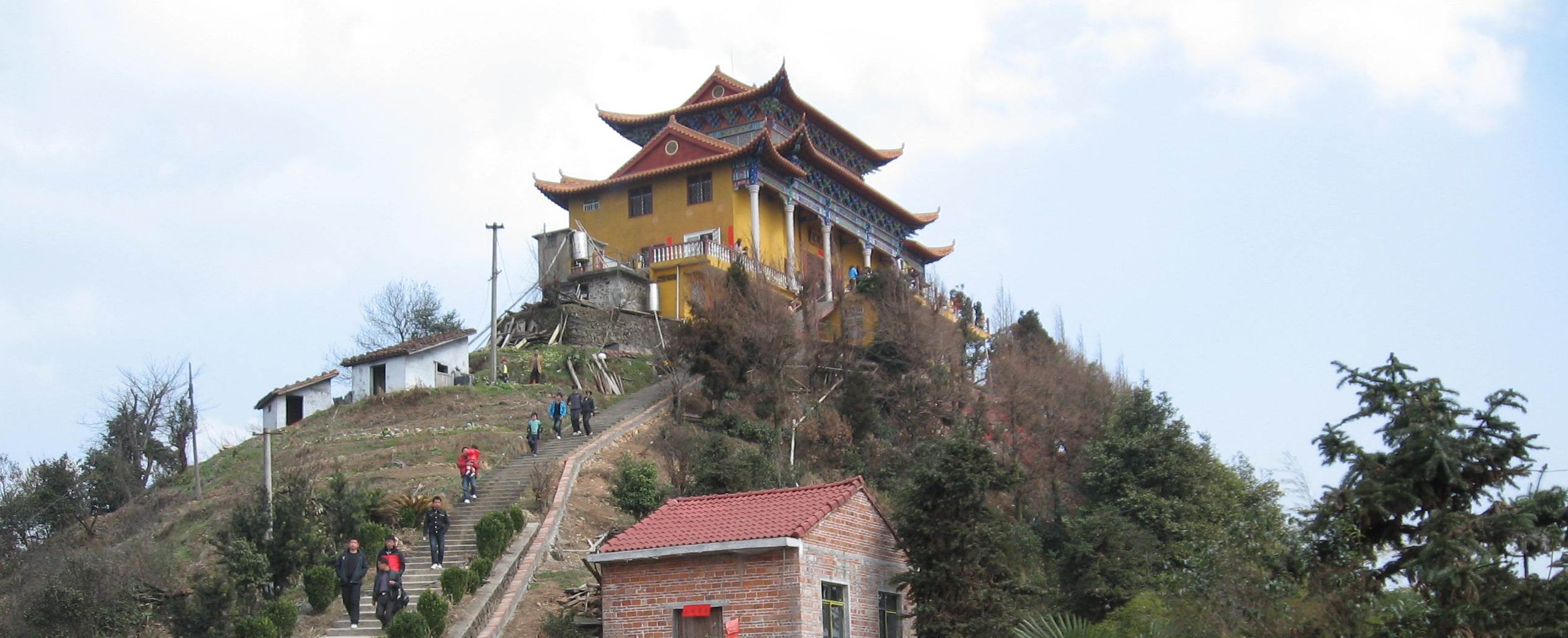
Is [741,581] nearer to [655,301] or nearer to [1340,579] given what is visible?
[1340,579]

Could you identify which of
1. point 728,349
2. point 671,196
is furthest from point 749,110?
point 728,349

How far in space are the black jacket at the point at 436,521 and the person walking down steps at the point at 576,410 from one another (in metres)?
8.67

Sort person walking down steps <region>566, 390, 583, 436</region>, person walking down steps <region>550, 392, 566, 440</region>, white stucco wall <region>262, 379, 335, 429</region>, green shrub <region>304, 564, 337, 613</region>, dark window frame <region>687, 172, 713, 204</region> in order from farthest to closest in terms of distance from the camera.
Result: 1. dark window frame <region>687, 172, 713, 204</region>
2. white stucco wall <region>262, 379, 335, 429</region>
3. person walking down steps <region>566, 390, 583, 436</region>
4. person walking down steps <region>550, 392, 566, 440</region>
5. green shrub <region>304, 564, 337, 613</region>

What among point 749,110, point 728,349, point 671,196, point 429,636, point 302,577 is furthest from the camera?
point 749,110

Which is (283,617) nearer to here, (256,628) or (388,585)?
(256,628)

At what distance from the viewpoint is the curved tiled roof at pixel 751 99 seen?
49812mm

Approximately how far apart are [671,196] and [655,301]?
4.69m

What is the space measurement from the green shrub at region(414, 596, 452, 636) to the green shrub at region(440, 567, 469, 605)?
3.19 feet

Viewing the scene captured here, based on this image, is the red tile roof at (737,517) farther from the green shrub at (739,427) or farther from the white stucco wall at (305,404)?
the white stucco wall at (305,404)

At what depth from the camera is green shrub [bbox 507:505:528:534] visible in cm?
2309

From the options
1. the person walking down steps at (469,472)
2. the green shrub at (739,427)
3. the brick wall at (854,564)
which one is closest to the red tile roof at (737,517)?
the brick wall at (854,564)

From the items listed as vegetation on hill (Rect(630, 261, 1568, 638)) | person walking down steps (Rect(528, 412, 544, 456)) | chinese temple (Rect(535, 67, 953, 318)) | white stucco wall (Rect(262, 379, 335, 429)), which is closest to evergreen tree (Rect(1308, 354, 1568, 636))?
vegetation on hill (Rect(630, 261, 1568, 638))

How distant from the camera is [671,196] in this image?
154ft

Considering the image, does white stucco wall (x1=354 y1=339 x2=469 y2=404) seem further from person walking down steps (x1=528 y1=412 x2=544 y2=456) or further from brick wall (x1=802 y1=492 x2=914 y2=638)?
brick wall (x1=802 y1=492 x2=914 y2=638)
